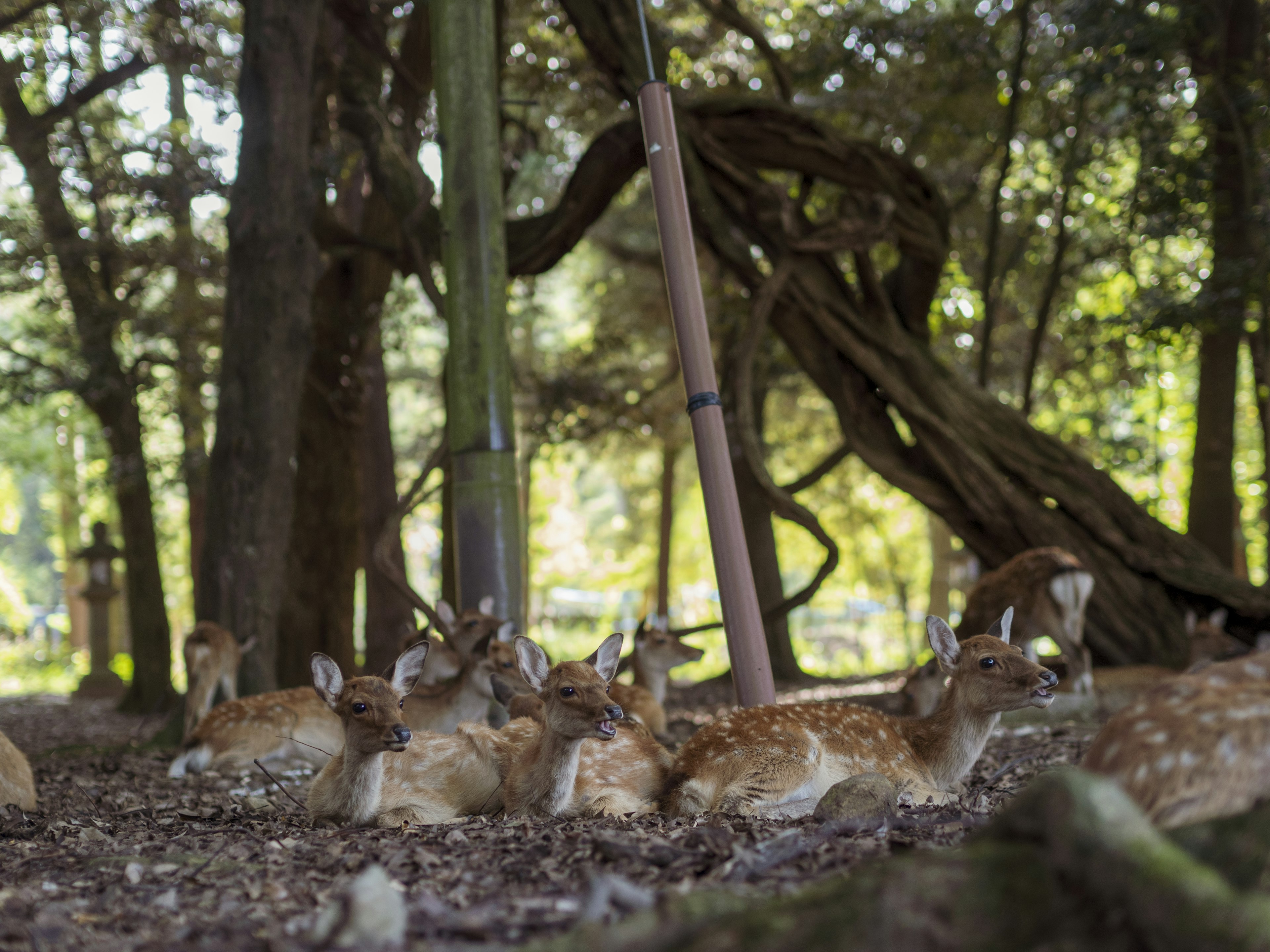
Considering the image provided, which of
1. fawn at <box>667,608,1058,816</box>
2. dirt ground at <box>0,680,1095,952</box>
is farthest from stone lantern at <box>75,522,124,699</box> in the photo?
fawn at <box>667,608,1058,816</box>

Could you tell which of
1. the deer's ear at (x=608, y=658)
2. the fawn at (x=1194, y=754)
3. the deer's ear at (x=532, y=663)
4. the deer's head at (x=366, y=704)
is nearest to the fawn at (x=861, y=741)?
the deer's ear at (x=608, y=658)

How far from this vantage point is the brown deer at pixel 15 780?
409 cm

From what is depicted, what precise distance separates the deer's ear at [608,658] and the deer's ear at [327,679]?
0.89 m

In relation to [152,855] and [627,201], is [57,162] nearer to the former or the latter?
[627,201]

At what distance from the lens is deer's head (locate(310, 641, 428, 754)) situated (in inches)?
141

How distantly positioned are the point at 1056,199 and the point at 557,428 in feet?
19.1

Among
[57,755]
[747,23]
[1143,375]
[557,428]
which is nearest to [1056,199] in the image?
[1143,375]

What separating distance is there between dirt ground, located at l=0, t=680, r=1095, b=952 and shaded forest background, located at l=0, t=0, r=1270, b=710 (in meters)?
2.85

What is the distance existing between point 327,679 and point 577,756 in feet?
3.04

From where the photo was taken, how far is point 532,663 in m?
3.77

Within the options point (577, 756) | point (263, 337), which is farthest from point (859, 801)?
point (263, 337)

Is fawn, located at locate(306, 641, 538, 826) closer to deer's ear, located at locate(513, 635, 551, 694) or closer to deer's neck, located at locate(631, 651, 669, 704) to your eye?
deer's ear, located at locate(513, 635, 551, 694)

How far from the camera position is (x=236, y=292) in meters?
6.69

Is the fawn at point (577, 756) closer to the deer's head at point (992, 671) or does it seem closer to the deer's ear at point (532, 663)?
the deer's ear at point (532, 663)
